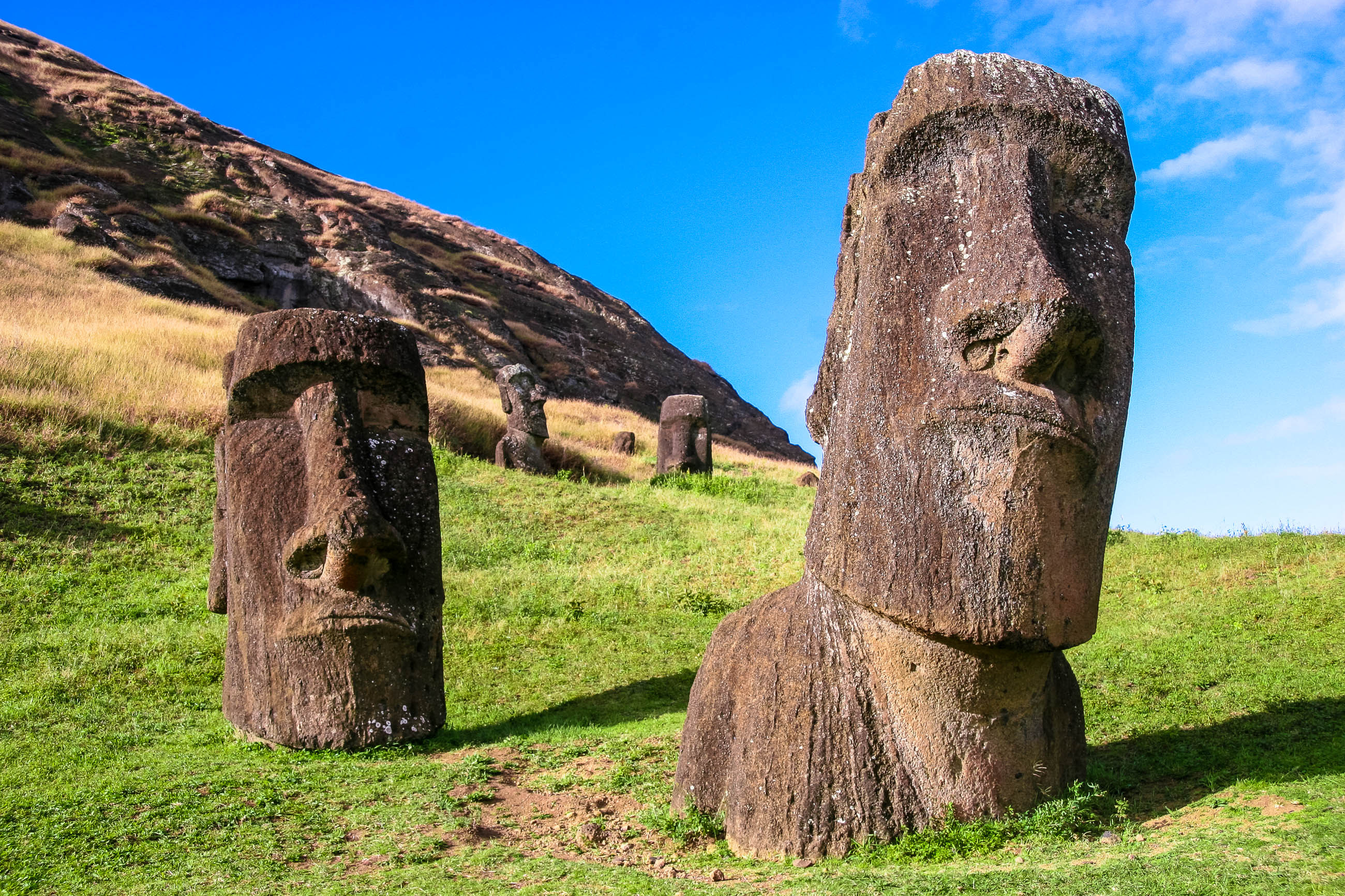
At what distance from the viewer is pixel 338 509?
7.20 m

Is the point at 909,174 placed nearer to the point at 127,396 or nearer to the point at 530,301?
the point at 127,396

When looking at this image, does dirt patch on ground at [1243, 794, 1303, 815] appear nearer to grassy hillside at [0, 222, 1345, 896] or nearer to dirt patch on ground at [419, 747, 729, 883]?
grassy hillside at [0, 222, 1345, 896]

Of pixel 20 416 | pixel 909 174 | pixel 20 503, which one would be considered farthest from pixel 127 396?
pixel 909 174

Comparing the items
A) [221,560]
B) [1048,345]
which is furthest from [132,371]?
[1048,345]

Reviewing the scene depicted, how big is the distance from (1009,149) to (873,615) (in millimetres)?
2148

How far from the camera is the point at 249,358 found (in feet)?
25.5

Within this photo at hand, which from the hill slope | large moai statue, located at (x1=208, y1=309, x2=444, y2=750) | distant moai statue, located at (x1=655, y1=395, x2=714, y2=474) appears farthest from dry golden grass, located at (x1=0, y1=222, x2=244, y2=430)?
large moai statue, located at (x1=208, y1=309, x2=444, y2=750)

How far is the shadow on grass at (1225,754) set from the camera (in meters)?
5.27

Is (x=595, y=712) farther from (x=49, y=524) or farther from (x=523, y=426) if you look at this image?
(x=523, y=426)

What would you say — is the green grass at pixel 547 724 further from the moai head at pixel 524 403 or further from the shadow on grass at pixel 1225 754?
the moai head at pixel 524 403

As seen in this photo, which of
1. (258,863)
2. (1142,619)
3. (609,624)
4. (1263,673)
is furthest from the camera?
(609,624)

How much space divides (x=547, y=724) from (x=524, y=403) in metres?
13.7

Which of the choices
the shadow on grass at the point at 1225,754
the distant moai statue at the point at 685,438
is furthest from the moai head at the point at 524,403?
the shadow on grass at the point at 1225,754

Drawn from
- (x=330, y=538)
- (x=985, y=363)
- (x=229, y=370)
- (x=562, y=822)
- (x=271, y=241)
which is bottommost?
(x=562, y=822)
